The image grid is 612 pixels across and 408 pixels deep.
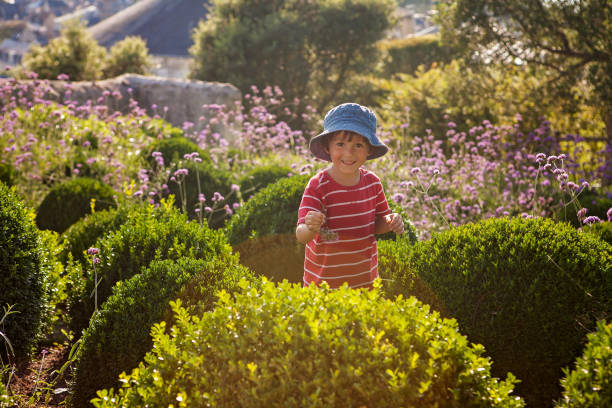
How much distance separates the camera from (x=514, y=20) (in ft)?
27.3

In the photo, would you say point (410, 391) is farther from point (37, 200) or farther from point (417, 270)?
point (37, 200)

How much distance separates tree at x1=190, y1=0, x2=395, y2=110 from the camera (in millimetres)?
14039

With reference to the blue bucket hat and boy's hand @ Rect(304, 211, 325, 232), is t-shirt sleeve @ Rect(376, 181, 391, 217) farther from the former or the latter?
boy's hand @ Rect(304, 211, 325, 232)

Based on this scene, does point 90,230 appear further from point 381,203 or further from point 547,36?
point 547,36

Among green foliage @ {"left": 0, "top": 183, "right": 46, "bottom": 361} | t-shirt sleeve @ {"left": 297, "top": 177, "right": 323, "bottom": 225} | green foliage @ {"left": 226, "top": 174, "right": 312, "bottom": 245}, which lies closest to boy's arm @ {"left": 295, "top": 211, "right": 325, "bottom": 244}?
t-shirt sleeve @ {"left": 297, "top": 177, "right": 323, "bottom": 225}

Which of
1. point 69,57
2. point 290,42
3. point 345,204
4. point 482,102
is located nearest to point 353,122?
point 345,204

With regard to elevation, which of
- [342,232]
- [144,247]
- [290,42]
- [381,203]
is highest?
[290,42]

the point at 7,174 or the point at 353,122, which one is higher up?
the point at 353,122

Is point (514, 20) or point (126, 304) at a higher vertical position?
point (514, 20)

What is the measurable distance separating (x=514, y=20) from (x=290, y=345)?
26.2ft

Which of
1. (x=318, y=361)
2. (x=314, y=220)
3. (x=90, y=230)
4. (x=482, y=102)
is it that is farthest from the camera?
(x=482, y=102)

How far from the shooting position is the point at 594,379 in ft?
6.53

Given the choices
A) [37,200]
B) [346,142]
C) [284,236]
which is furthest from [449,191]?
[37,200]

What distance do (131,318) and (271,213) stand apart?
5.06 feet
